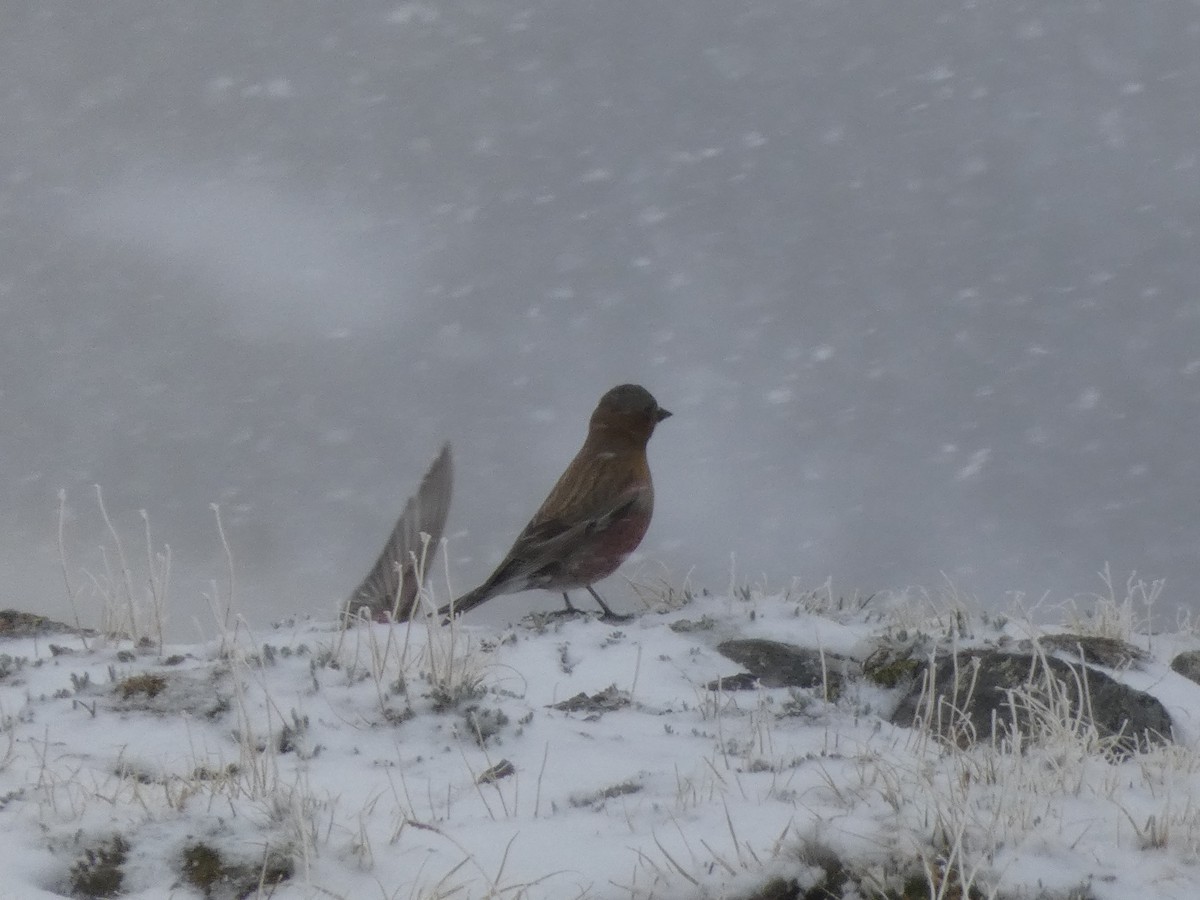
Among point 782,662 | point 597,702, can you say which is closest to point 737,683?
point 782,662

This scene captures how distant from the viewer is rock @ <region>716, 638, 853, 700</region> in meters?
6.14

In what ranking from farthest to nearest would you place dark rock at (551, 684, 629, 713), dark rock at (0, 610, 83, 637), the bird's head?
the bird's head, dark rock at (0, 610, 83, 637), dark rock at (551, 684, 629, 713)

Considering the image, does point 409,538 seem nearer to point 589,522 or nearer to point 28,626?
point 589,522

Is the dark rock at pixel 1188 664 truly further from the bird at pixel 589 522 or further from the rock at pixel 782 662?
the bird at pixel 589 522

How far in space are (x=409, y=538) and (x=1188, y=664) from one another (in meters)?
3.88

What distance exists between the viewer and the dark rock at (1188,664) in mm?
6535

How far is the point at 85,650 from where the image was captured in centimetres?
588

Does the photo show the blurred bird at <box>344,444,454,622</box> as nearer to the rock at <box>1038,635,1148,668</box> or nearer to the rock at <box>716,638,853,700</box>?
the rock at <box>716,638,853,700</box>

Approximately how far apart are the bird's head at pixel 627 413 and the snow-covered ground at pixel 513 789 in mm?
2340

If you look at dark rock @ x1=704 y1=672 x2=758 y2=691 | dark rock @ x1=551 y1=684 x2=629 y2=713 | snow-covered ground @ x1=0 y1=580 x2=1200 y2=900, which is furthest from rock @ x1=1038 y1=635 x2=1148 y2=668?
dark rock @ x1=551 y1=684 x2=629 y2=713

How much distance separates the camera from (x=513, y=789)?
421cm

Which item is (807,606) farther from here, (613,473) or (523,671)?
(523,671)

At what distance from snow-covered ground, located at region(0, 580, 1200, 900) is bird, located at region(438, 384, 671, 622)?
→ 5.43 ft

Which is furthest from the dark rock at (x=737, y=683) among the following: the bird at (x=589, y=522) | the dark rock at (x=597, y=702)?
the bird at (x=589, y=522)
